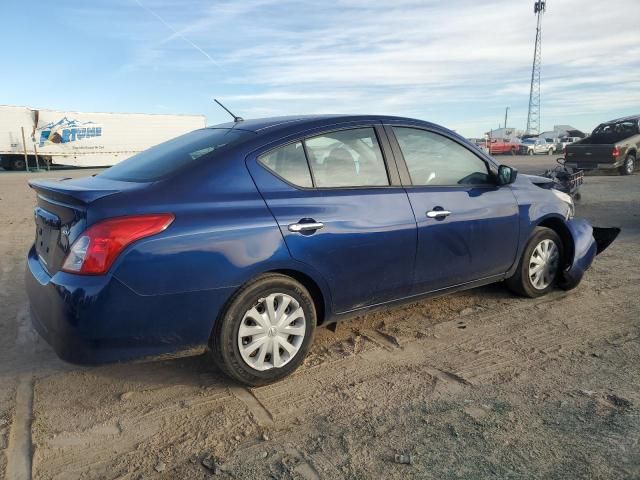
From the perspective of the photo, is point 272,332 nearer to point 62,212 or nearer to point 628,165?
point 62,212

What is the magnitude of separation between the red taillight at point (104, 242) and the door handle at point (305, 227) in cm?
81

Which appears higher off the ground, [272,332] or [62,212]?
[62,212]

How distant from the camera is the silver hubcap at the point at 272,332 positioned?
10.3 ft

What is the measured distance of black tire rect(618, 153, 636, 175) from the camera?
17.1 metres

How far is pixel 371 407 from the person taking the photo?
2969mm

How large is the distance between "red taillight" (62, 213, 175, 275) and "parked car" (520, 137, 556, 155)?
44159 mm

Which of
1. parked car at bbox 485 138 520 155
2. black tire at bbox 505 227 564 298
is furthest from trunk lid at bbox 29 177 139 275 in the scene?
parked car at bbox 485 138 520 155

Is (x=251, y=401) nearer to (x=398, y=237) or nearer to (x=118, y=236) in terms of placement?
(x=118, y=236)

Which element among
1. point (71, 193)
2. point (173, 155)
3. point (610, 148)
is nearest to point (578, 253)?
point (173, 155)

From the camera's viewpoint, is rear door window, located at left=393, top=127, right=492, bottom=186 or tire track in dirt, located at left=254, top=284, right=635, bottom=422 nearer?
tire track in dirt, located at left=254, top=284, right=635, bottom=422

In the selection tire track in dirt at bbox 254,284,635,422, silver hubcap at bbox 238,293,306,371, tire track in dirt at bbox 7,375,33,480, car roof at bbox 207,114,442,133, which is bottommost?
tire track in dirt at bbox 7,375,33,480

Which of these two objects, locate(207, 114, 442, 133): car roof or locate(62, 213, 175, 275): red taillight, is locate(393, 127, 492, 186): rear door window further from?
locate(62, 213, 175, 275): red taillight

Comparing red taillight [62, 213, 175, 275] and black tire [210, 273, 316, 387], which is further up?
red taillight [62, 213, 175, 275]

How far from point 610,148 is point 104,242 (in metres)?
17.5
